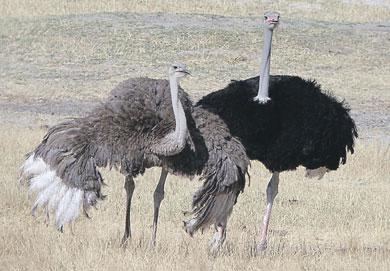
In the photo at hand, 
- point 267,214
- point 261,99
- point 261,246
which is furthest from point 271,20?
point 261,246

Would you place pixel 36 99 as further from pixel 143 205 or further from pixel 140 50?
pixel 143 205

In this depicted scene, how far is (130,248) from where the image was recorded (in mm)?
7719

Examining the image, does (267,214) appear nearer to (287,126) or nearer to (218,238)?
(287,126)

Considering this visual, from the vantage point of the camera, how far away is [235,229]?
9.23 m

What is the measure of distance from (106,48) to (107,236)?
714 inches

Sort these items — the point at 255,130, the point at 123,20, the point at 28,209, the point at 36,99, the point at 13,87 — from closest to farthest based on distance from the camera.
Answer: the point at 255,130
the point at 28,209
the point at 36,99
the point at 13,87
the point at 123,20

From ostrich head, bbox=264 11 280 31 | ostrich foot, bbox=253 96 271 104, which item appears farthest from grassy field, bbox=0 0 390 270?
ostrich head, bbox=264 11 280 31

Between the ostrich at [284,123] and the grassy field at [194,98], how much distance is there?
719 mm

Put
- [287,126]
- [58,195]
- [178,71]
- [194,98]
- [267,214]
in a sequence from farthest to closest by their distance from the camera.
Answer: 1. [194,98]
2. [267,214]
3. [287,126]
4. [178,71]
5. [58,195]

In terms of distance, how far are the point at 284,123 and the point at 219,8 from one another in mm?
27907

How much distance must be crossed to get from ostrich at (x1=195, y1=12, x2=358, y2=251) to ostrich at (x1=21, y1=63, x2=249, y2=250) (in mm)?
480

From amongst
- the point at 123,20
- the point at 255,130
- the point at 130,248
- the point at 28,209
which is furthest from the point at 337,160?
the point at 123,20

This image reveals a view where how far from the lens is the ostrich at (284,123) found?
833cm

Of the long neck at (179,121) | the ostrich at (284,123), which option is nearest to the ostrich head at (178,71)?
the long neck at (179,121)
